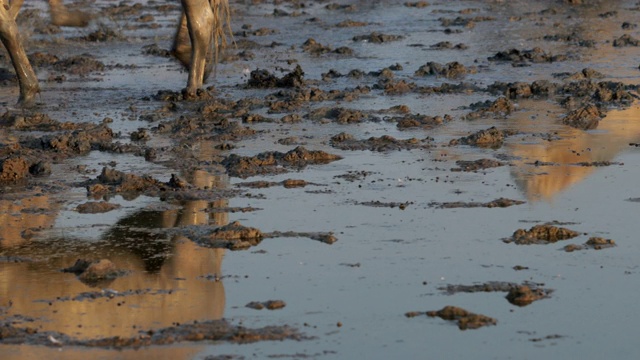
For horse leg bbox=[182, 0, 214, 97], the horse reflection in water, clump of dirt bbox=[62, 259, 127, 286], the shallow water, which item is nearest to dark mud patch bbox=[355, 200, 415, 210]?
→ the shallow water

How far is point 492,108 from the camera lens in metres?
12.0

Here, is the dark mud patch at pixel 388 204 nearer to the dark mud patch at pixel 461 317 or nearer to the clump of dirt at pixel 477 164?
the clump of dirt at pixel 477 164

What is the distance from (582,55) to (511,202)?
23.6 feet

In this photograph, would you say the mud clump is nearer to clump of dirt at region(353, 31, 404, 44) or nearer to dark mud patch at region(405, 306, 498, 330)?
dark mud patch at region(405, 306, 498, 330)

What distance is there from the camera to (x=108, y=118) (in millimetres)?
12141

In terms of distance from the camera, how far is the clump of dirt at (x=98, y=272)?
714cm

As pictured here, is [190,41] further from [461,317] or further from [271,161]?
[461,317]

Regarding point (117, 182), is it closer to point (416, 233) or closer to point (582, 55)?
point (416, 233)

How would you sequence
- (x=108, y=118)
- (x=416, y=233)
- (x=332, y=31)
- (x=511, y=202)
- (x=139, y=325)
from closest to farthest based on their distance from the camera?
(x=139, y=325)
(x=416, y=233)
(x=511, y=202)
(x=108, y=118)
(x=332, y=31)

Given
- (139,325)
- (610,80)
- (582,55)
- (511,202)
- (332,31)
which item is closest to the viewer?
(139,325)

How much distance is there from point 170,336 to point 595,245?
258cm

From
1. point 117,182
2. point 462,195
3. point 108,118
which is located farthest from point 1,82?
point 462,195

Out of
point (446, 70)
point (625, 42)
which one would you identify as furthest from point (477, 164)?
point (625, 42)

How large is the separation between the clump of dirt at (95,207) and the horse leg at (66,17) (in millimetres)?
5242
